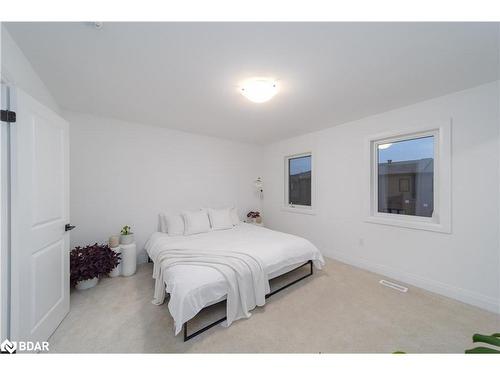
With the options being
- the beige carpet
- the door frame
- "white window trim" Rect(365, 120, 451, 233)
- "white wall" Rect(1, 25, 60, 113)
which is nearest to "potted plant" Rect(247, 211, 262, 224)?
the beige carpet

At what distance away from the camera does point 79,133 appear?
2.66 metres

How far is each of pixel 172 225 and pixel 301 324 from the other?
227cm

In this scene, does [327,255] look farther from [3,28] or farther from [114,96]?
[3,28]

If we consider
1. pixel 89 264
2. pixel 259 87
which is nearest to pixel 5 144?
pixel 89 264

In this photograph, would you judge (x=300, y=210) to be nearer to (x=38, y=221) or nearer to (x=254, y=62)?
(x=254, y=62)

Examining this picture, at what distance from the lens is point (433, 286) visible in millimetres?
2264

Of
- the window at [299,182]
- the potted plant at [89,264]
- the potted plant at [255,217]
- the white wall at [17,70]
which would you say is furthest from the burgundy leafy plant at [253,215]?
the white wall at [17,70]

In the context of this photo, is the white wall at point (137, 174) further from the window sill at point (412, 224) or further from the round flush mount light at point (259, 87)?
the window sill at point (412, 224)

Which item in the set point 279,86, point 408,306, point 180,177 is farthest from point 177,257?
point 408,306

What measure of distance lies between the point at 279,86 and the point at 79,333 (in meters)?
2.96

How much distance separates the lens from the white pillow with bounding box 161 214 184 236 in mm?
3008

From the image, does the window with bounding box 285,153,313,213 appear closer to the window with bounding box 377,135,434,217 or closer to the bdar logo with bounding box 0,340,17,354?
the window with bounding box 377,135,434,217

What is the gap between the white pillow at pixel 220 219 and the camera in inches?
133

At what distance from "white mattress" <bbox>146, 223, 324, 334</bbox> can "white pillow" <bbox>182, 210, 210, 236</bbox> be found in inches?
5.8
